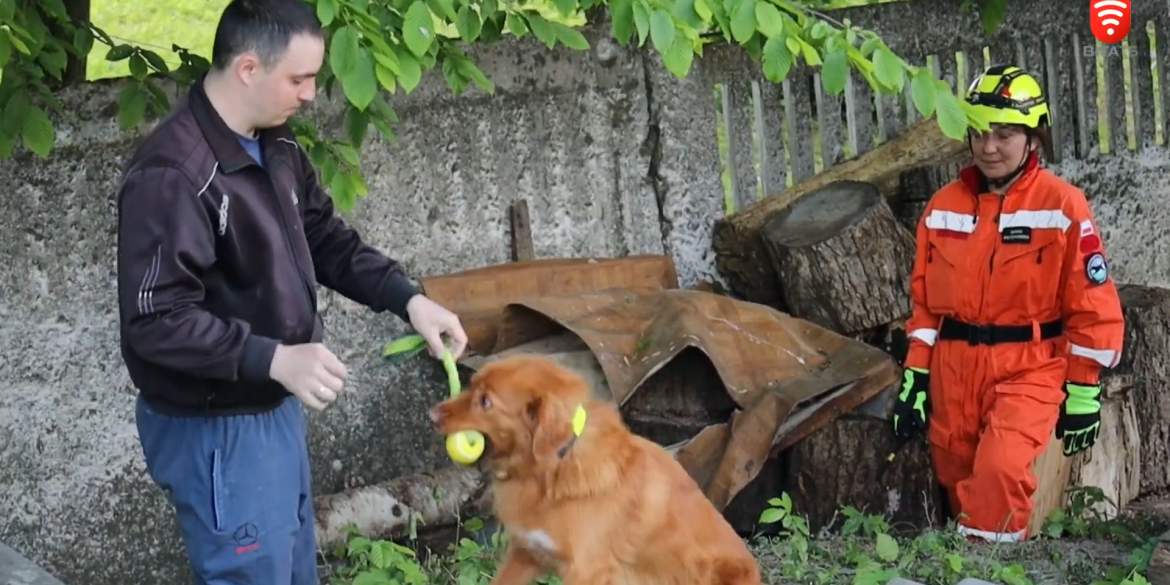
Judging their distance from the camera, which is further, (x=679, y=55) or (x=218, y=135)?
(x=679, y=55)

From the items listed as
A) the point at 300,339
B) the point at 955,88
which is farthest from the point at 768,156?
the point at 300,339

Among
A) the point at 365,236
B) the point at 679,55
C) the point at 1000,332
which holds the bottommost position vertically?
the point at 1000,332

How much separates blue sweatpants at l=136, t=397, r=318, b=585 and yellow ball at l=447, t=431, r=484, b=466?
1.51 feet

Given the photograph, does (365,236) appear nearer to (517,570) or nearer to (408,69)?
(408,69)

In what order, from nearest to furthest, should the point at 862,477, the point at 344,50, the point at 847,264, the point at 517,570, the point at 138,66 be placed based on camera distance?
the point at 344,50
the point at 517,570
the point at 138,66
the point at 862,477
the point at 847,264

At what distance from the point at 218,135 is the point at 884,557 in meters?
3.09

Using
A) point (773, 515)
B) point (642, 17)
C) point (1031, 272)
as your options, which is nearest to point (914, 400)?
point (1031, 272)

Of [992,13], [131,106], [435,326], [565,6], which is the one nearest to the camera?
[435,326]

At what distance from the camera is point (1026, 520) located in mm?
5816

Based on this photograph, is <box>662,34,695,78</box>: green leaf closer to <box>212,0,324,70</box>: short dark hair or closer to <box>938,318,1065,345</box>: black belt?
<box>212,0,324,70</box>: short dark hair

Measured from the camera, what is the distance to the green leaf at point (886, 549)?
532cm

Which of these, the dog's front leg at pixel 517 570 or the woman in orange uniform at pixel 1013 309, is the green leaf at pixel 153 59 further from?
the woman in orange uniform at pixel 1013 309

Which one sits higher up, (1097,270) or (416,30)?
(416,30)

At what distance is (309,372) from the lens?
330cm
